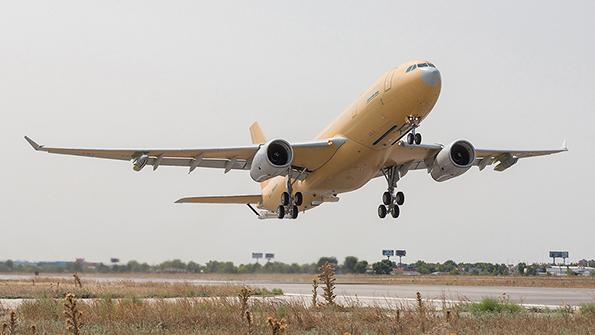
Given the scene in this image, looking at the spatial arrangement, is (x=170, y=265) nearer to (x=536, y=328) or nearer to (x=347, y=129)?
(x=347, y=129)

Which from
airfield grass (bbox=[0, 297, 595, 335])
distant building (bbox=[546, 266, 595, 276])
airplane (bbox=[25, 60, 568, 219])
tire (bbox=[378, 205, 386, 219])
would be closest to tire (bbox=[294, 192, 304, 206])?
airplane (bbox=[25, 60, 568, 219])

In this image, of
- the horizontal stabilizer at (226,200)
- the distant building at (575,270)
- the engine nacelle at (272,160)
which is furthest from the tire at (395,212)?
the distant building at (575,270)

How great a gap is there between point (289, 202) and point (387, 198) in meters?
4.67

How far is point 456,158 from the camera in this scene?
3328cm

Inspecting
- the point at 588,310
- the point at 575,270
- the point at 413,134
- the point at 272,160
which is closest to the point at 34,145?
the point at 272,160

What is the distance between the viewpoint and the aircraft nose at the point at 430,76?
2727 centimetres

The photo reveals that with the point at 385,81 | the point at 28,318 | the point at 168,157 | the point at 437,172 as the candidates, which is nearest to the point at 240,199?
the point at 168,157

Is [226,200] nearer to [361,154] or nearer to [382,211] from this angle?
[382,211]

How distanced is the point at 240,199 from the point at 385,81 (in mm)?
17505

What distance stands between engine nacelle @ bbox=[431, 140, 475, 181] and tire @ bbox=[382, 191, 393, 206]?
294 cm

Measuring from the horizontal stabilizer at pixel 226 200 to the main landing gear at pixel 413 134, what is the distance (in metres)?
16.2

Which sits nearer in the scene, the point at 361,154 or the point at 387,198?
the point at 361,154

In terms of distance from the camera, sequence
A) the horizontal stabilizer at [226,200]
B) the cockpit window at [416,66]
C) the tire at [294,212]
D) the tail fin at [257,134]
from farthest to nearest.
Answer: the tail fin at [257,134] < the horizontal stabilizer at [226,200] < the tire at [294,212] < the cockpit window at [416,66]

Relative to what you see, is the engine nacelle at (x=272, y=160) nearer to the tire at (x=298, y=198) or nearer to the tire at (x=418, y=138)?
the tire at (x=298, y=198)
